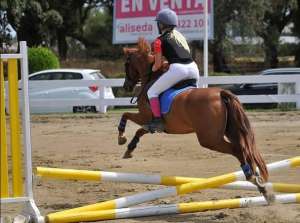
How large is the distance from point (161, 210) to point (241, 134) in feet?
4.04

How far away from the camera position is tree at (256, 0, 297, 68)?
151ft

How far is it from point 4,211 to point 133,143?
2.16 m

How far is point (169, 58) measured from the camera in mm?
8469

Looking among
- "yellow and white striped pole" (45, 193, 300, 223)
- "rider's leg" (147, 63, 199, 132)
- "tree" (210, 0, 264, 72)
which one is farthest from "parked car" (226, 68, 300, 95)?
"yellow and white striped pole" (45, 193, 300, 223)

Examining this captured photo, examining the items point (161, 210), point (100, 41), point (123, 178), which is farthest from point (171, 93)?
point (100, 41)

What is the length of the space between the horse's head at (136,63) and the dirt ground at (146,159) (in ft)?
4.99

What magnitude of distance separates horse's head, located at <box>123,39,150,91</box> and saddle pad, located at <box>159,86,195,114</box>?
0.92 metres

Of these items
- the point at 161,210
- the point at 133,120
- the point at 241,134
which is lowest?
the point at 161,210

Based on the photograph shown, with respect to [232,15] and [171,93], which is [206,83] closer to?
[171,93]

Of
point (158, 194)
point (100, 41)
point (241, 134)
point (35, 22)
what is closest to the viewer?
point (158, 194)

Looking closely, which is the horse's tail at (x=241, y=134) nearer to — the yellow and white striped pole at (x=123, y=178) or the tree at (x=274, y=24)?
the yellow and white striped pole at (x=123, y=178)

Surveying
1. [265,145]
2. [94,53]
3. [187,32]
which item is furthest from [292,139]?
[94,53]

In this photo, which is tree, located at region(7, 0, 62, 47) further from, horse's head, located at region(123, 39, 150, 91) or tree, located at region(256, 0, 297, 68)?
horse's head, located at region(123, 39, 150, 91)

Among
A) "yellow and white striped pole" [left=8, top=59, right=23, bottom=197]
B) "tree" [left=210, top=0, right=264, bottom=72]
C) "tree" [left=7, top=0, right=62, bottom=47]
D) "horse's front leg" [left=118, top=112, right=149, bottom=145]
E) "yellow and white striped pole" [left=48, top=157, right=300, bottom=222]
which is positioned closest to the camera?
"yellow and white striped pole" [left=8, top=59, right=23, bottom=197]
